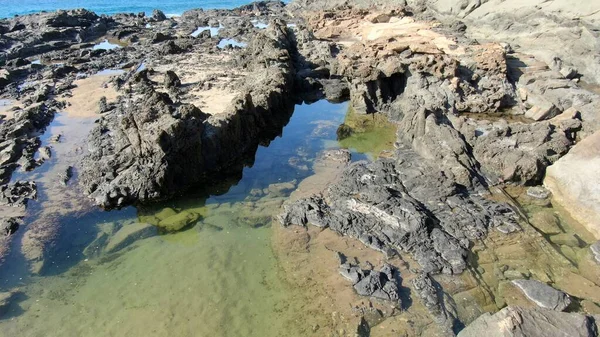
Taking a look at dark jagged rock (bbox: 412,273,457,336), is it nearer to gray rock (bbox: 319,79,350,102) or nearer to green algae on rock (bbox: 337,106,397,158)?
green algae on rock (bbox: 337,106,397,158)

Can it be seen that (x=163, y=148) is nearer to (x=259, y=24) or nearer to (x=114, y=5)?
(x=259, y=24)

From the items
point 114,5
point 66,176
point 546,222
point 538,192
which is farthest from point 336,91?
point 114,5

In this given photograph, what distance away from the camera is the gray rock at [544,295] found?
816 cm

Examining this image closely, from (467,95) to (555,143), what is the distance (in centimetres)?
510

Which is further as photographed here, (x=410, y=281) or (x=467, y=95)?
(x=467, y=95)

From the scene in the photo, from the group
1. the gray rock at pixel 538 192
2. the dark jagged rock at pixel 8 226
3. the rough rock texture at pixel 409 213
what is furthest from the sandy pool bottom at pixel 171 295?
the gray rock at pixel 538 192

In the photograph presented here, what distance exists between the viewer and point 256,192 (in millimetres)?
12570

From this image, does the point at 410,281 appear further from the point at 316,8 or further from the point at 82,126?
the point at 316,8

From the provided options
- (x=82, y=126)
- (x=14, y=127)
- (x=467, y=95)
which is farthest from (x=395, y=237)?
(x=14, y=127)

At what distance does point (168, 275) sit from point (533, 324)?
25.1ft

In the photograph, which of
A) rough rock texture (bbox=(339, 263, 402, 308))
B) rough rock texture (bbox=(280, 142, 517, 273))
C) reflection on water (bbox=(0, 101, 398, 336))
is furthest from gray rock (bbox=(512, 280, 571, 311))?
reflection on water (bbox=(0, 101, 398, 336))

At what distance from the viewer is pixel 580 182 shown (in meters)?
11.0

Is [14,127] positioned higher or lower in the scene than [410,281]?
higher

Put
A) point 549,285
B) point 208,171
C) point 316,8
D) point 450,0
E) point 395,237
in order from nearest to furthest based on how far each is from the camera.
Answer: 1. point 549,285
2. point 395,237
3. point 208,171
4. point 450,0
5. point 316,8
